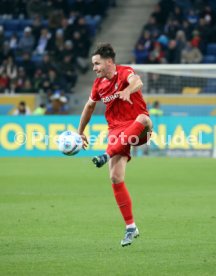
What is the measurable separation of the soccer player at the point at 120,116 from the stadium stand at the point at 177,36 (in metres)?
19.6

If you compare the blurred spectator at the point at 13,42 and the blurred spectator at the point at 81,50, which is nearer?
the blurred spectator at the point at 81,50

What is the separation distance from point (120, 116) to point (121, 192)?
34.9 inches

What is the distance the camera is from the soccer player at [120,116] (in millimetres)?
9570

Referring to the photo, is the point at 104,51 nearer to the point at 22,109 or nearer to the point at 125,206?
the point at 125,206

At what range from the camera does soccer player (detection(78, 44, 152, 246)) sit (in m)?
9.57

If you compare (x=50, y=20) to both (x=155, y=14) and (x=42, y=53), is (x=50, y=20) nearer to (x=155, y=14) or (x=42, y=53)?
(x=42, y=53)

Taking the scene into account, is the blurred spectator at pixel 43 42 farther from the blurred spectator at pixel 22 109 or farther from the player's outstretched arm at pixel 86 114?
the player's outstretched arm at pixel 86 114

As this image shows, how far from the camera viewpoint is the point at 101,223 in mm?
11383

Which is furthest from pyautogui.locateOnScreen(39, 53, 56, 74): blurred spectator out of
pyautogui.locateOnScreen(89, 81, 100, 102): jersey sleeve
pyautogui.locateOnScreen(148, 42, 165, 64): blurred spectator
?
pyautogui.locateOnScreen(89, 81, 100, 102): jersey sleeve

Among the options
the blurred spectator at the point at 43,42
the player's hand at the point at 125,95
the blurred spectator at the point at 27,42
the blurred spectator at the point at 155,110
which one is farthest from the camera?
the blurred spectator at the point at 43,42

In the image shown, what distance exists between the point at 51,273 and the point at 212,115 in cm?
1938

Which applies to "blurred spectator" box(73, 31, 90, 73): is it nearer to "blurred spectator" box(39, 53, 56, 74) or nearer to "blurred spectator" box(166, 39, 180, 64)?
"blurred spectator" box(39, 53, 56, 74)

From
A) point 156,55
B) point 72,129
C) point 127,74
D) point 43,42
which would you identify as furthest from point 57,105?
point 127,74

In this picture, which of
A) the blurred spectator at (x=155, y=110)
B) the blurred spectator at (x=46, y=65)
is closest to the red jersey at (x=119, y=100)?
the blurred spectator at (x=155, y=110)
